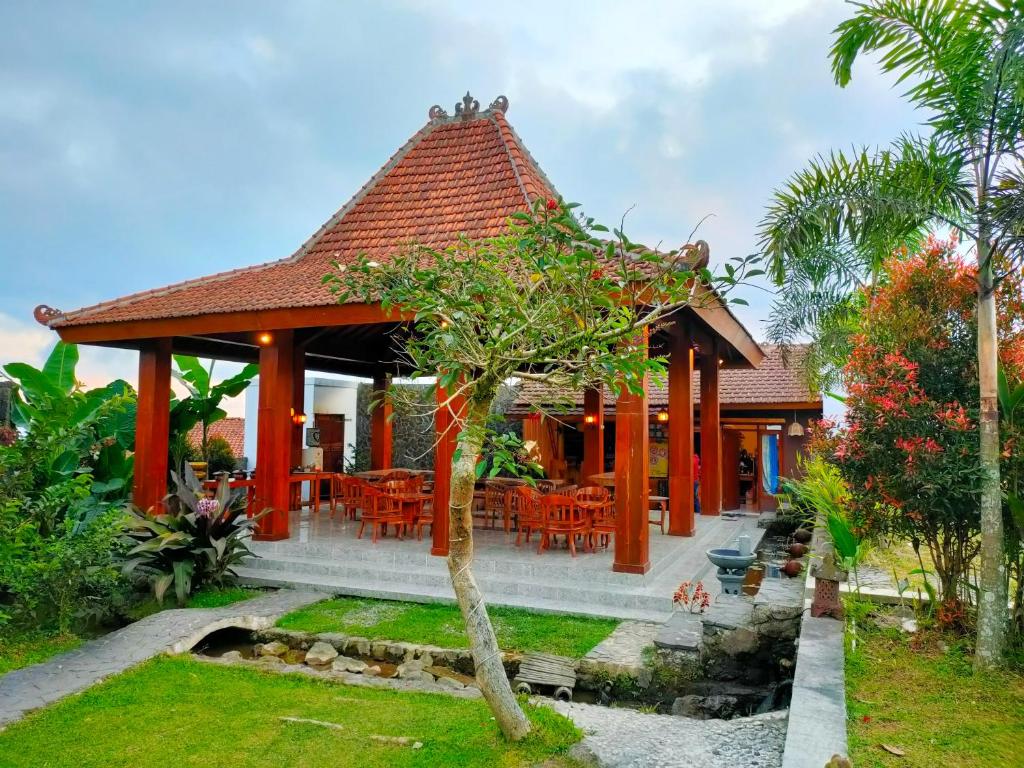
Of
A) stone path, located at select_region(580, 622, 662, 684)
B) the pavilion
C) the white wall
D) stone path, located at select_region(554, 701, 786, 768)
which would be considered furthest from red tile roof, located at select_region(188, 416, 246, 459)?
stone path, located at select_region(554, 701, 786, 768)

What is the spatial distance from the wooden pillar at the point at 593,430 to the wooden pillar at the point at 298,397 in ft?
18.9

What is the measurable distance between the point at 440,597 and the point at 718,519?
7326mm

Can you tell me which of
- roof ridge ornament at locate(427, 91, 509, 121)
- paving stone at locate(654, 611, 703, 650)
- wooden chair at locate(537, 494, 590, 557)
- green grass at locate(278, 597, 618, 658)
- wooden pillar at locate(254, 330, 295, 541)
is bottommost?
green grass at locate(278, 597, 618, 658)

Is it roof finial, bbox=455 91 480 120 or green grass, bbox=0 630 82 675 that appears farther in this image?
roof finial, bbox=455 91 480 120

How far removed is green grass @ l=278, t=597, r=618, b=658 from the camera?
19.5ft

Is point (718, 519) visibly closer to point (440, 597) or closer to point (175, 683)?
point (440, 597)

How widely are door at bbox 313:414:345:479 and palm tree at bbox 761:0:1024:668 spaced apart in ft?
49.9

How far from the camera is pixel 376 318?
26.4ft

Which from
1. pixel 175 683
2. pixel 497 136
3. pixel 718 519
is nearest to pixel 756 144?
pixel 497 136

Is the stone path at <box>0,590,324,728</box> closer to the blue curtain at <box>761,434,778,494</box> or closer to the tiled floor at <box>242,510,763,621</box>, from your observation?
the tiled floor at <box>242,510,763,621</box>

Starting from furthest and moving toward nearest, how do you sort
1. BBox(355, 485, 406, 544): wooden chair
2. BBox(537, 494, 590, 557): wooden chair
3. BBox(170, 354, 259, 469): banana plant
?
BBox(170, 354, 259, 469): banana plant, BBox(355, 485, 406, 544): wooden chair, BBox(537, 494, 590, 557): wooden chair

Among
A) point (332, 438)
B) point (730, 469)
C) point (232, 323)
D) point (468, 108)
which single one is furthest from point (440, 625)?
point (332, 438)

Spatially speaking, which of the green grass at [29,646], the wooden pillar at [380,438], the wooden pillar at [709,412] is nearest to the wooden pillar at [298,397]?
the wooden pillar at [380,438]

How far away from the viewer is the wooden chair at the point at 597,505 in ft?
28.1
